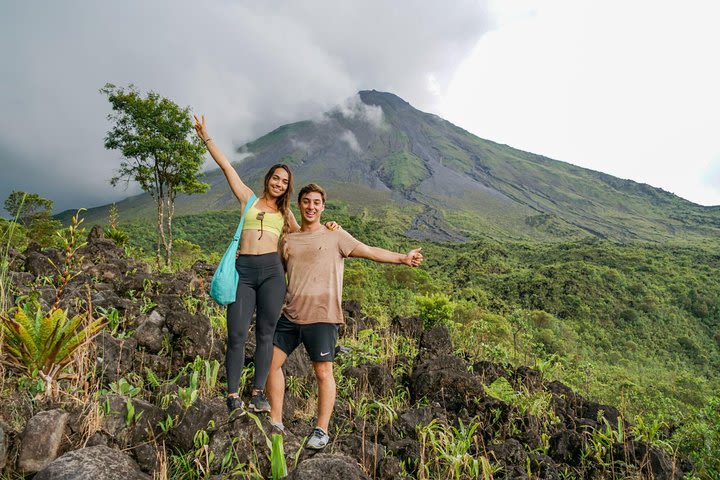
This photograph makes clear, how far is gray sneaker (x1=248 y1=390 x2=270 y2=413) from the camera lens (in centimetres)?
259

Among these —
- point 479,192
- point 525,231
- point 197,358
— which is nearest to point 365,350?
point 197,358

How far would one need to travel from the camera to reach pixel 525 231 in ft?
276

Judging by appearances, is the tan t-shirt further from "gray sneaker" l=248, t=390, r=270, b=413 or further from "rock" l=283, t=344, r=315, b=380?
"rock" l=283, t=344, r=315, b=380

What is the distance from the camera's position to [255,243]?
108 inches

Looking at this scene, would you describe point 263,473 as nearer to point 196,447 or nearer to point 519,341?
point 196,447

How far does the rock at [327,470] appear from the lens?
1908mm

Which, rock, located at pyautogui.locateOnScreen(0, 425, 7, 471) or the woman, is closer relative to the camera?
rock, located at pyautogui.locateOnScreen(0, 425, 7, 471)

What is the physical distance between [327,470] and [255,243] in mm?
1453

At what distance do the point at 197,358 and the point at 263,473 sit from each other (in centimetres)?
170

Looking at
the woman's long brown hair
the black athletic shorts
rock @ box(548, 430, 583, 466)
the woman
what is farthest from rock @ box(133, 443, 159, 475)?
rock @ box(548, 430, 583, 466)

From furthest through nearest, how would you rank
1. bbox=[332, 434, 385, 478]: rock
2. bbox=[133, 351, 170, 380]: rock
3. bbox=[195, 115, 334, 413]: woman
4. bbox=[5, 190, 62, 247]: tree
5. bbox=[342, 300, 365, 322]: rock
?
bbox=[5, 190, 62, 247]: tree → bbox=[342, 300, 365, 322]: rock → bbox=[133, 351, 170, 380]: rock → bbox=[195, 115, 334, 413]: woman → bbox=[332, 434, 385, 478]: rock

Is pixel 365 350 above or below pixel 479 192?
below

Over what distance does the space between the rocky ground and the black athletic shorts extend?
1.67 ft

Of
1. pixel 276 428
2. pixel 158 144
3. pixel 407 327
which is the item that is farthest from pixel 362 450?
pixel 158 144
